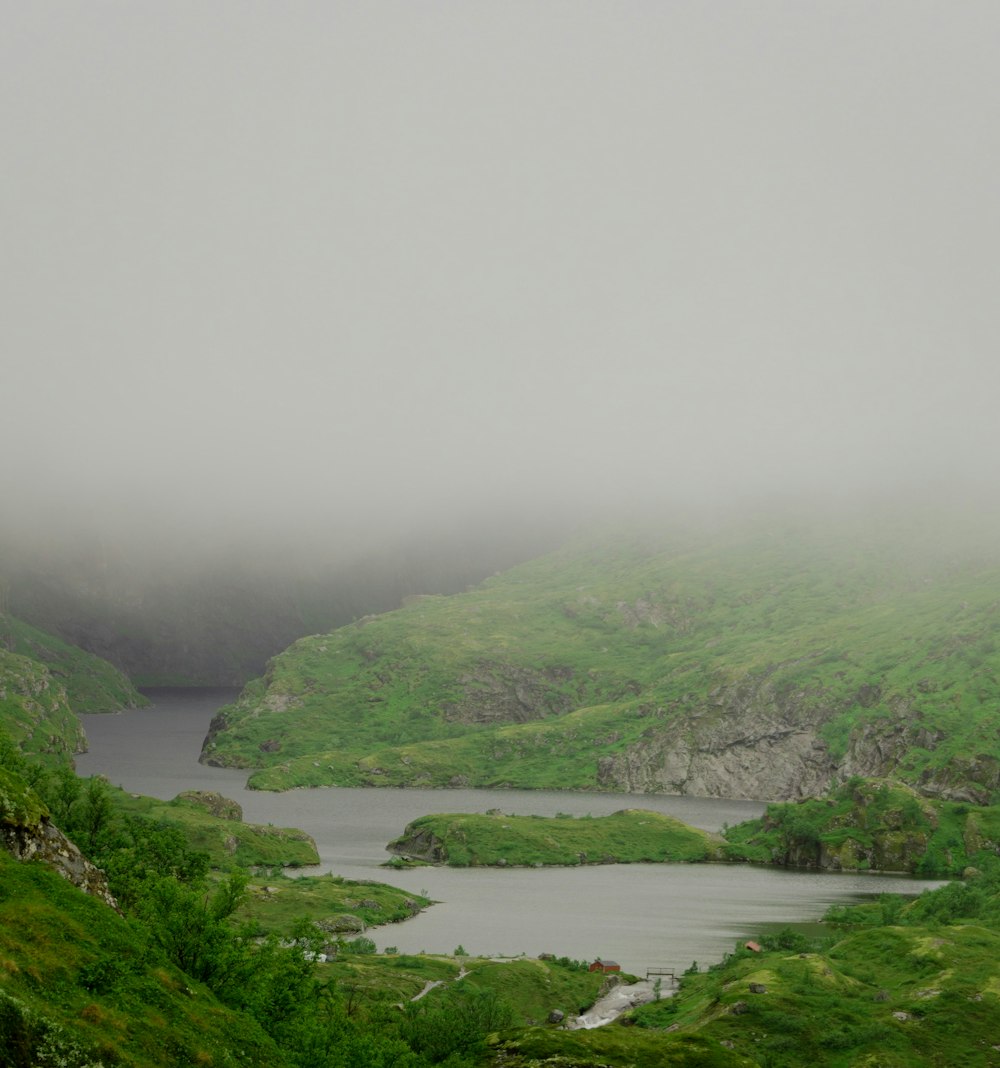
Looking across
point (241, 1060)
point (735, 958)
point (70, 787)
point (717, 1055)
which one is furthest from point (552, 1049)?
point (735, 958)

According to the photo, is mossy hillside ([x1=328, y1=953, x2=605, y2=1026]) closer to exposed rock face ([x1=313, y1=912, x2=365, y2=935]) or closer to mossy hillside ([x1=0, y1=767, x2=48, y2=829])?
exposed rock face ([x1=313, y1=912, x2=365, y2=935])

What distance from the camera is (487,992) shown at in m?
138

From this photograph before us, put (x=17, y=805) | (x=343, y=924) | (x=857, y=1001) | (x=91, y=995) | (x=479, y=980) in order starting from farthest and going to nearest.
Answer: (x=343, y=924), (x=479, y=980), (x=857, y=1001), (x=17, y=805), (x=91, y=995)

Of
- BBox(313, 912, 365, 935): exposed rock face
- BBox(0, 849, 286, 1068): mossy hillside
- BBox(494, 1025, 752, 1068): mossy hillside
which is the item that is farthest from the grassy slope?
BBox(0, 849, 286, 1068): mossy hillside

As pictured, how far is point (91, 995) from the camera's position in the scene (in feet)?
187

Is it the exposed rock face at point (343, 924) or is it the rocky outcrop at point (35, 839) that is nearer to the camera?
the rocky outcrop at point (35, 839)

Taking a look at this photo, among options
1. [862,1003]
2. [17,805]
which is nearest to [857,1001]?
[862,1003]

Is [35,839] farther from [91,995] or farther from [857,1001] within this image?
[857,1001]

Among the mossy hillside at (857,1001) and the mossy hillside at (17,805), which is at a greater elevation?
the mossy hillside at (17,805)

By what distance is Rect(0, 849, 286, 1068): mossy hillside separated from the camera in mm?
49938

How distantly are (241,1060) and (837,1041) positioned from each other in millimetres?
83389

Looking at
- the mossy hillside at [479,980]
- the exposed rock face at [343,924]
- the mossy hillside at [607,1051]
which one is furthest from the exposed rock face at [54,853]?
→ the exposed rock face at [343,924]

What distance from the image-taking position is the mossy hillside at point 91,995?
4994cm

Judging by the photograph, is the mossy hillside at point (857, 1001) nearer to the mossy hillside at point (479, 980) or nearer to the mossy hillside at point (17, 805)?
the mossy hillside at point (479, 980)
